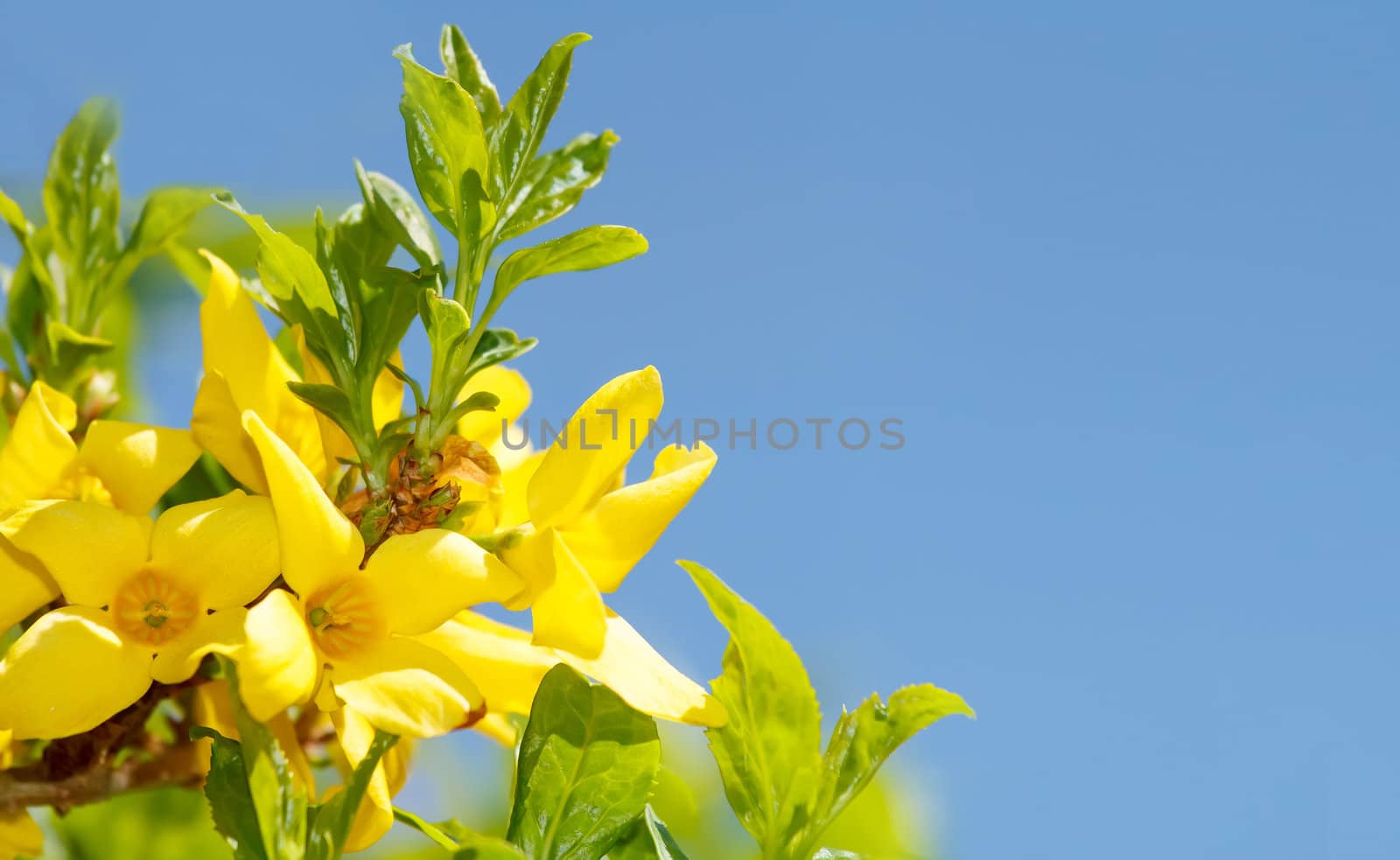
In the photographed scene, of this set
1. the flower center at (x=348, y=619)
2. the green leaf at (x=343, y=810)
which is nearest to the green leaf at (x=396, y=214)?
the flower center at (x=348, y=619)

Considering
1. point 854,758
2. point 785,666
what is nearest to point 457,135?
point 785,666

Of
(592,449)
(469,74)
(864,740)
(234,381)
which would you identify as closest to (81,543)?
(234,381)

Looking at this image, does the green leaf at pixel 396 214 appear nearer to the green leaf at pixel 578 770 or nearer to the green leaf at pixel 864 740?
the green leaf at pixel 578 770

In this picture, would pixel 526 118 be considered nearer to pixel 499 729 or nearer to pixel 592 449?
pixel 592 449

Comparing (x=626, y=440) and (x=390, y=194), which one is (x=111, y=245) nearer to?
(x=390, y=194)

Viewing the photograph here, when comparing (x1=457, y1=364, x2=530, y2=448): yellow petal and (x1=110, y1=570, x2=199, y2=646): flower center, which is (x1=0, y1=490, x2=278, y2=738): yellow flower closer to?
(x1=110, y1=570, x2=199, y2=646): flower center

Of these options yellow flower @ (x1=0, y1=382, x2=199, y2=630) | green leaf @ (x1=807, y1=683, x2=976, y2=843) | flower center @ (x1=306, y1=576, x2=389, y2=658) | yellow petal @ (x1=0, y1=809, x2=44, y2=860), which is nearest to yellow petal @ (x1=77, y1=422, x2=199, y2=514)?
yellow flower @ (x1=0, y1=382, x2=199, y2=630)
